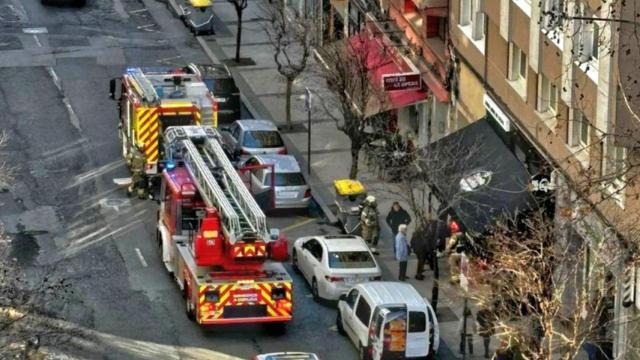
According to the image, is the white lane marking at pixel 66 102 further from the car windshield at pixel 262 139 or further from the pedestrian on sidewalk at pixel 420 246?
the pedestrian on sidewalk at pixel 420 246

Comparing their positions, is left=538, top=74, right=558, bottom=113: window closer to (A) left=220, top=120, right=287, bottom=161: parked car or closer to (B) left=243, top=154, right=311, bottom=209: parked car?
(B) left=243, top=154, right=311, bottom=209: parked car

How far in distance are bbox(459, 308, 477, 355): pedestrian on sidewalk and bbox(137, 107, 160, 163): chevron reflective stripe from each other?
14548 mm

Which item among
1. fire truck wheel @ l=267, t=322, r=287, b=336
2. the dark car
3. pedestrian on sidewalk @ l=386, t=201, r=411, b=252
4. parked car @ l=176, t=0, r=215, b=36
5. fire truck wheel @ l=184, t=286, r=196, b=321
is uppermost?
parked car @ l=176, t=0, r=215, b=36

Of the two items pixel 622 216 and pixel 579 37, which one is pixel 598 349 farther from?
pixel 579 37

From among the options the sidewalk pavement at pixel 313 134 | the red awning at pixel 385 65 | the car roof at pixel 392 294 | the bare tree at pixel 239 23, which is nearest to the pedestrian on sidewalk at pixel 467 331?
the sidewalk pavement at pixel 313 134

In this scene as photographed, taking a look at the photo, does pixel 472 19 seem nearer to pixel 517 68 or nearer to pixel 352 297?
pixel 517 68

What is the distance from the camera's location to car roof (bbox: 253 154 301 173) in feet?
195

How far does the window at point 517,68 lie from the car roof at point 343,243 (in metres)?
6.32

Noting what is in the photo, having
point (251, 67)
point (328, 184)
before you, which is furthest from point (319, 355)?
point (251, 67)

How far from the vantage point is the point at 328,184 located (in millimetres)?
62156

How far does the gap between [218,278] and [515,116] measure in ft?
35.5

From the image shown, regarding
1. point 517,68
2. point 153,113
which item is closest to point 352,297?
point 517,68

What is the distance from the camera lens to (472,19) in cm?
5897

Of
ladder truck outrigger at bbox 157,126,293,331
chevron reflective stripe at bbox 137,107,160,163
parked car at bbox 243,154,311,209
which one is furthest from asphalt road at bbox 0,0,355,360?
chevron reflective stripe at bbox 137,107,160,163
